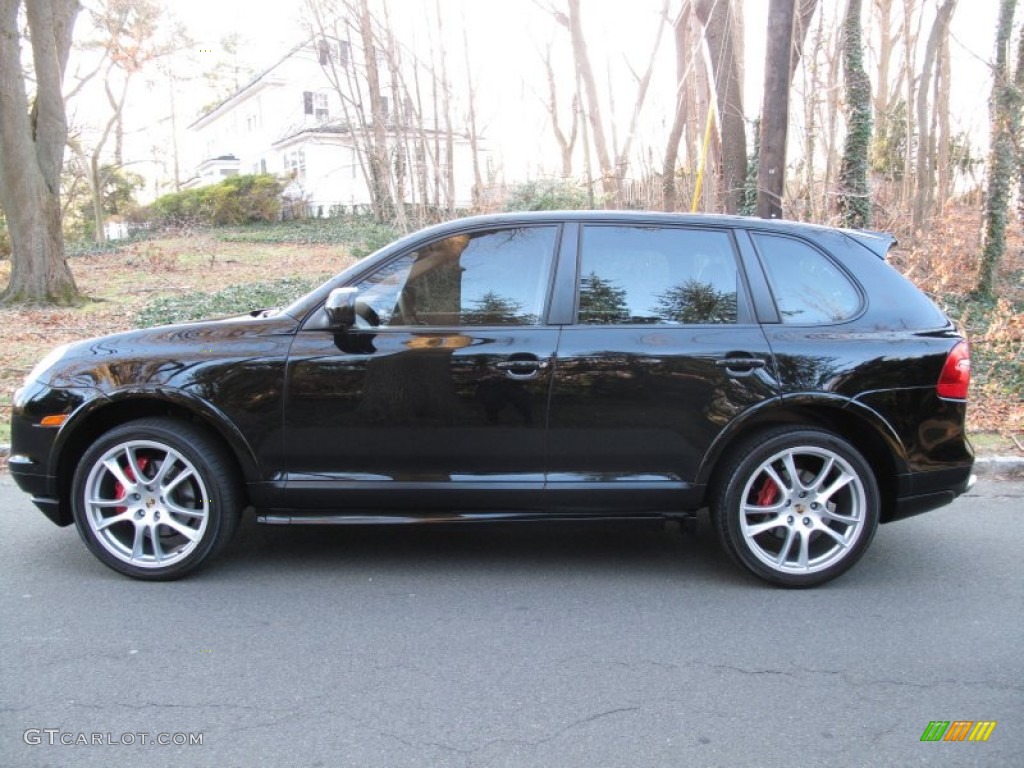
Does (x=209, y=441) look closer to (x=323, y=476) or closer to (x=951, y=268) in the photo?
(x=323, y=476)

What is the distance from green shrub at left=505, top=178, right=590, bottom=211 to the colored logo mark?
1652 centimetres

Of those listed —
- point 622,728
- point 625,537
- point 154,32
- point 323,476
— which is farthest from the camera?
point 154,32

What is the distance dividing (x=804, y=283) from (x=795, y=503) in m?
1.13

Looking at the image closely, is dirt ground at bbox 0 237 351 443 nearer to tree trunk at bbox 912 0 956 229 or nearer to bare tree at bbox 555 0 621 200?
bare tree at bbox 555 0 621 200

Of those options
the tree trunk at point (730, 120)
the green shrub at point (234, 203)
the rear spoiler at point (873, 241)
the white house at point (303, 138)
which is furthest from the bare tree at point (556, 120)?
the rear spoiler at point (873, 241)

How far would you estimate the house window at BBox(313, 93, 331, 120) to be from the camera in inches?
1557

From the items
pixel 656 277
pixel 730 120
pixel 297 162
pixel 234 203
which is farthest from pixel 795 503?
pixel 297 162

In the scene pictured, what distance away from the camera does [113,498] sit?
423 cm

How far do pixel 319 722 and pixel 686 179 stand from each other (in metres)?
14.6

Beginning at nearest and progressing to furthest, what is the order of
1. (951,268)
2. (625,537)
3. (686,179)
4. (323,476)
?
1. (323,476)
2. (625,537)
3. (951,268)
4. (686,179)

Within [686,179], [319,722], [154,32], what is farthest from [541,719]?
[154,32]

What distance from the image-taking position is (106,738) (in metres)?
2.87

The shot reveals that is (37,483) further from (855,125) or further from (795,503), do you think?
(855,125)

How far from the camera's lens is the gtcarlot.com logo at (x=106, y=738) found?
2836 mm
